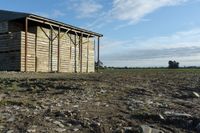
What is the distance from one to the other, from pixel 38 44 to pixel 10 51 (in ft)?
7.90

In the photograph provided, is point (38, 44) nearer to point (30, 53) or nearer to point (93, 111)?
point (30, 53)

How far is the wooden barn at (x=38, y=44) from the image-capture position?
26489mm

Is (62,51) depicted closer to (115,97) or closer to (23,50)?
(23,50)

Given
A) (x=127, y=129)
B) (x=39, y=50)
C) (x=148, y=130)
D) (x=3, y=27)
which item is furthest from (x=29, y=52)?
(x=148, y=130)

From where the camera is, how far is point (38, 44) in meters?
28.3

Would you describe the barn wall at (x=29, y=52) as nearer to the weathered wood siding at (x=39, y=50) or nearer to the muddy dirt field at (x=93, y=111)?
the weathered wood siding at (x=39, y=50)

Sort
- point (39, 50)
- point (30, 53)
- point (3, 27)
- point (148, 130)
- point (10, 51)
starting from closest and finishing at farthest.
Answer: point (148, 130), point (10, 51), point (3, 27), point (30, 53), point (39, 50)

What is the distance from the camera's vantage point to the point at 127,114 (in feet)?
26.6

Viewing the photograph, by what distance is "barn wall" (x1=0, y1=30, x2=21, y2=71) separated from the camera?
1043 inches

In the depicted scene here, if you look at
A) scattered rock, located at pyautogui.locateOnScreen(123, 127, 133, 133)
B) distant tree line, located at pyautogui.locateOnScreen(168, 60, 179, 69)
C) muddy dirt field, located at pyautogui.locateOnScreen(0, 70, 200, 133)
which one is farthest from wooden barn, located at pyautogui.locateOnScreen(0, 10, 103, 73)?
distant tree line, located at pyautogui.locateOnScreen(168, 60, 179, 69)

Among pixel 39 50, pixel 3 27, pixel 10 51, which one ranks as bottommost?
pixel 10 51

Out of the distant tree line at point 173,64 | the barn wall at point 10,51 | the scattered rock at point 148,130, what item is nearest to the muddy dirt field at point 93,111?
the scattered rock at point 148,130

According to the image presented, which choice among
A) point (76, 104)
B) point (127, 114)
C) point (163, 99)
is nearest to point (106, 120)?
point (127, 114)

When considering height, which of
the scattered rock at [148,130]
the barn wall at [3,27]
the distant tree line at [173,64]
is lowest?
the scattered rock at [148,130]
